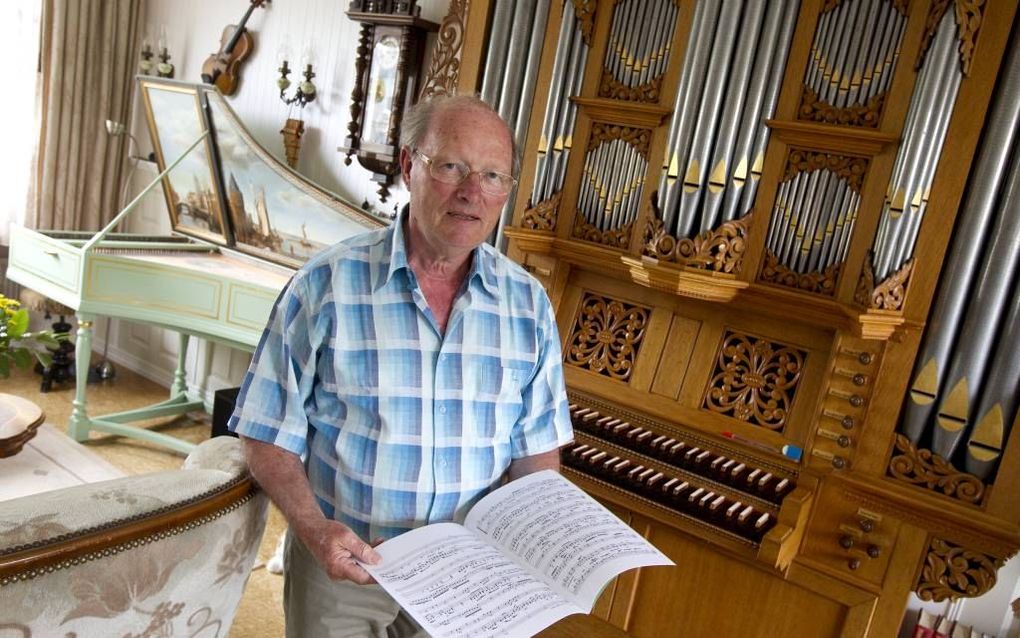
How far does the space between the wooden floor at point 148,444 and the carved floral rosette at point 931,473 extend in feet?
7.23

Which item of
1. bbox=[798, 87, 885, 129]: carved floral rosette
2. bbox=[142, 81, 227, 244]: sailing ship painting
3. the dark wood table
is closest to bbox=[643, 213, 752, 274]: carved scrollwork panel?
bbox=[798, 87, 885, 129]: carved floral rosette

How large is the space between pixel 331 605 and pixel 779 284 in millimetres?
1655

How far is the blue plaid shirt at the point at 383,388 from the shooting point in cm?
137

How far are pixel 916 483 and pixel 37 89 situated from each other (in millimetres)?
5573

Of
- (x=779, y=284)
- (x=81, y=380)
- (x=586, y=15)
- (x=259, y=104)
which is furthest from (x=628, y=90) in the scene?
(x=81, y=380)

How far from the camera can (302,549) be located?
4.93 ft

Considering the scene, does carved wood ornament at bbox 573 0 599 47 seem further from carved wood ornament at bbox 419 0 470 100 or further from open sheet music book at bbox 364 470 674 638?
open sheet music book at bbox 364 470 674 638

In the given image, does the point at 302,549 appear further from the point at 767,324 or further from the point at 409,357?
the point at 767,324

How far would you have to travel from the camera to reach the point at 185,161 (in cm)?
442

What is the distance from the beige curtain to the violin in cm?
101

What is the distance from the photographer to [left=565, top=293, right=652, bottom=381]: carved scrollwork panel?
2.75 metres

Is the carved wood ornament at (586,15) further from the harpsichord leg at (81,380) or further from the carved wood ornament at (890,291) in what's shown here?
the harpsichord leg at (81,380)

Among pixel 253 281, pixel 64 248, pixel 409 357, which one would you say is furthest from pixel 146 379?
pixel 409 357

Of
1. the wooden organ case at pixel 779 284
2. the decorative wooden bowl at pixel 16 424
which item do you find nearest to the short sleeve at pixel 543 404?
the wooden organ case at pixel 779 284
